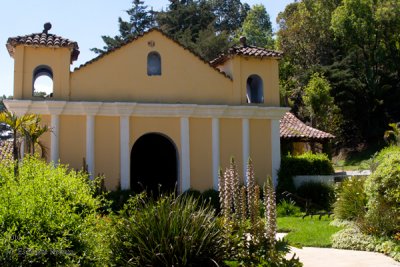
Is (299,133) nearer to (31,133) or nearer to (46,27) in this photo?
(46,27)

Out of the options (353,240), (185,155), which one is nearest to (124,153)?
(185,155)

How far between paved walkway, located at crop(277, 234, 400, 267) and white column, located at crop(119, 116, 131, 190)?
9757 millimetres

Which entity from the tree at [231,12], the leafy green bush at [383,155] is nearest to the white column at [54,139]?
→ the leafy green bush at [383,155]

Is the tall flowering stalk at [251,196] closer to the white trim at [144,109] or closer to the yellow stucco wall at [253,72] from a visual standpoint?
the white trim at [144,109]

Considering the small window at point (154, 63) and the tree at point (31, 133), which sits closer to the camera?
the tree at point (31, 133)

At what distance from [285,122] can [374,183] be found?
15.0m

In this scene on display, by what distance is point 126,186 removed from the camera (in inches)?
777

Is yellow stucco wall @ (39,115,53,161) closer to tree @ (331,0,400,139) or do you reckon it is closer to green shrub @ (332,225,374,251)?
green shrub @ (332,225,374,251)

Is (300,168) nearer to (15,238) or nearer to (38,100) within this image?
(38,100)

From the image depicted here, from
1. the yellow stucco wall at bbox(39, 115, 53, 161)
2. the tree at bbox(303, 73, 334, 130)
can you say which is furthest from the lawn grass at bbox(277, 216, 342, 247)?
the tree at bbox(303, 73, 334, 130)

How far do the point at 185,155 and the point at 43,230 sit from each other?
13716 mm

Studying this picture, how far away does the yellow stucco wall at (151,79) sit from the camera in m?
20.1

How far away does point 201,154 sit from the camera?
68.3ft

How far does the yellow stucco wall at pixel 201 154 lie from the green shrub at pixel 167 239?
12594 millimetres
